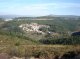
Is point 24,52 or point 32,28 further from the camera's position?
point 32,28

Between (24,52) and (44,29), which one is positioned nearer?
(24,52)

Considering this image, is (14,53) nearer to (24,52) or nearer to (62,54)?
(24,52)

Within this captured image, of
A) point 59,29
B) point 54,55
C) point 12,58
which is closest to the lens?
point 12,58

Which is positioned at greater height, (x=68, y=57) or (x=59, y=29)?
(x=68, y=57)

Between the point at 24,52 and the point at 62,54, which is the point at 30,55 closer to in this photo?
the point at 24,52

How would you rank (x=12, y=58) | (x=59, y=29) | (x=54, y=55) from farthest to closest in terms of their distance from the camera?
(x=59, y=29) → (x=54, y=55) → (x=12, y=58)

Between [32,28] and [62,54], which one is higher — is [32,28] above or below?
below

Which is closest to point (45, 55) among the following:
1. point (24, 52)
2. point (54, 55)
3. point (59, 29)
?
point (54, 55)

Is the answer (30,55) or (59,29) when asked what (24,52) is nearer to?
(30,55)
